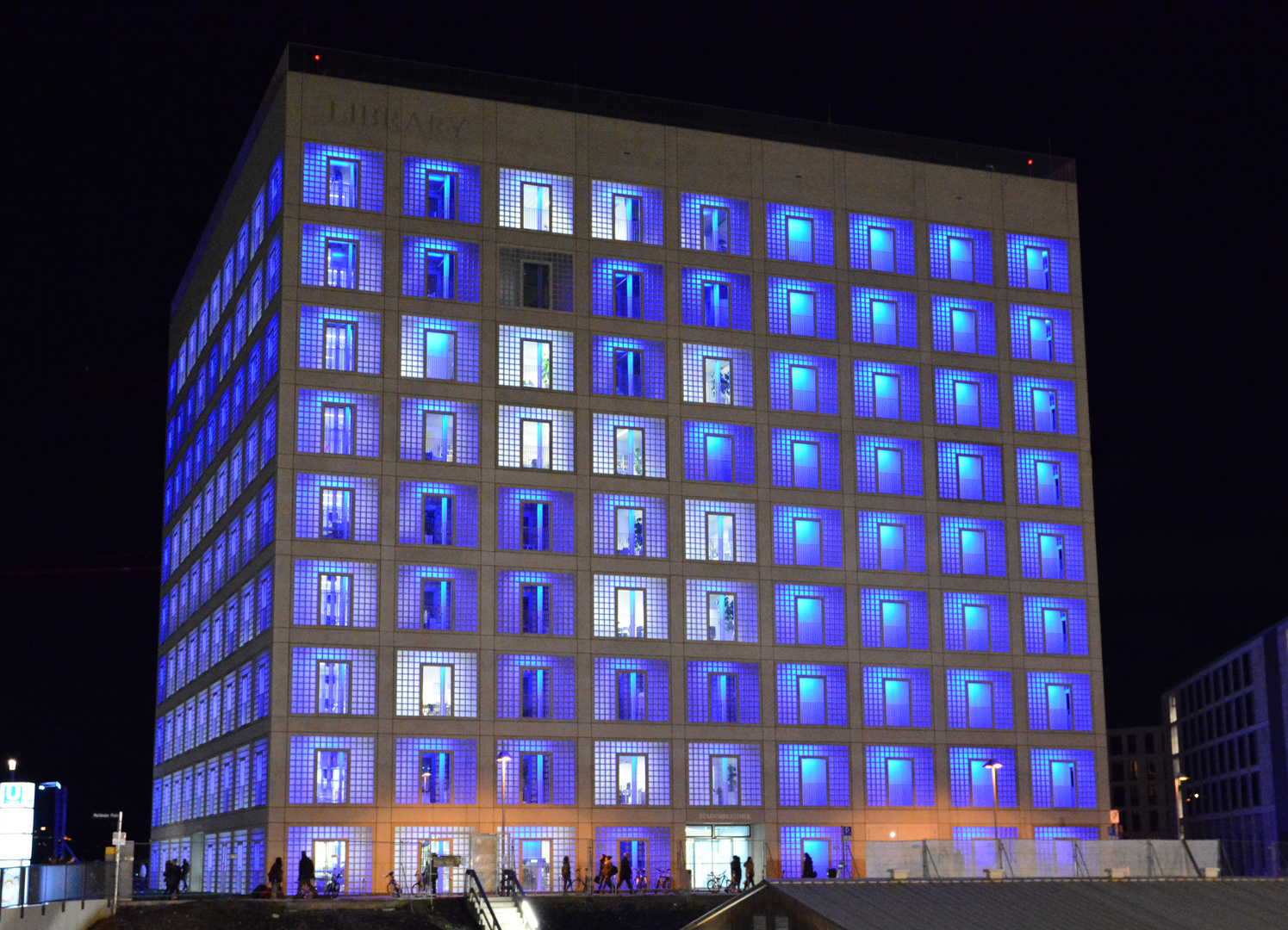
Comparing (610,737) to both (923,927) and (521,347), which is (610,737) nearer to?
(521,347)

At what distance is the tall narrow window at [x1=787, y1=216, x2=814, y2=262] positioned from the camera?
253 ft

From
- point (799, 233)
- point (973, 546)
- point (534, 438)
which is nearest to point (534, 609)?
point (534, 438)

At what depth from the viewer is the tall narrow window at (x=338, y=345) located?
228ft

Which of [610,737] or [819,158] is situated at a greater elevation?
[819,158]

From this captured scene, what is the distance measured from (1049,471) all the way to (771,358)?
1495 centimetres

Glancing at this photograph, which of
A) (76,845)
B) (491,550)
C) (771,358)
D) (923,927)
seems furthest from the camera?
(76,845)

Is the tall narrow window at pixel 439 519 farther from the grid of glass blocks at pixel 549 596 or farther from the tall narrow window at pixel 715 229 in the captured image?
the tall narrow window at pixel 715 229

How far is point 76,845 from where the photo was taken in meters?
176

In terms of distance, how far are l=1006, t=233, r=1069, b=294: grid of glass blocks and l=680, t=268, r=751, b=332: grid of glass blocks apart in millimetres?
13910

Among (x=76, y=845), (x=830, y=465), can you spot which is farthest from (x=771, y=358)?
(x=76, y=845)

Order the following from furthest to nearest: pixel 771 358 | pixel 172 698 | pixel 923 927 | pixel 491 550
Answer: pixel 172 698 → pixel 771 358 → pixel 491 550 → pixel 923 927

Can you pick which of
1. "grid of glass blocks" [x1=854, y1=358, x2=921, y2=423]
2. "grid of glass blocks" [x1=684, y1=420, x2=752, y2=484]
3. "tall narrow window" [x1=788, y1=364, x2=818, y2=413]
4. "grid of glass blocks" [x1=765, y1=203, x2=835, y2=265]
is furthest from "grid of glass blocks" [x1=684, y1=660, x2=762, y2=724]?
"grid of glass blocks" [x1=765, y1=203, x2=835, y2=265]

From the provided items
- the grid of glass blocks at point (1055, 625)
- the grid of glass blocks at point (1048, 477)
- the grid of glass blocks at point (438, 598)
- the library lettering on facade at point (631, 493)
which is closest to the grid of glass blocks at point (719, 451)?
the library lettering on facade at point (631, 493)

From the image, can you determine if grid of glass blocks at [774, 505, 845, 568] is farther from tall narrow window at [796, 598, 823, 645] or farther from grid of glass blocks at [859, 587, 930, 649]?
grid of glass blocks at [859, 587, 930, 649]
